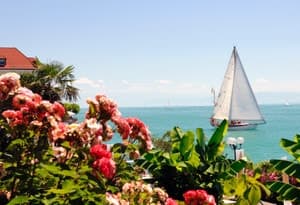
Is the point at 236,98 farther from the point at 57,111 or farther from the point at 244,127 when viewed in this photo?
the point at 57,111

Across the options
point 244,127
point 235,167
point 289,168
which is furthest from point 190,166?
point 244,127

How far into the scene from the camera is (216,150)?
6.75 metres

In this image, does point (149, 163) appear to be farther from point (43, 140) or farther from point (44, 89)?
point (44, 89)

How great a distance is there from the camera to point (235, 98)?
65.9 m

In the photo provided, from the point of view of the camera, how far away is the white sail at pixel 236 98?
63.4 meters

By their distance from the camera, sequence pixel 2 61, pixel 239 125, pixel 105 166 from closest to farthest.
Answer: pixel 105 166
pixel 2 61
pixel 239 125

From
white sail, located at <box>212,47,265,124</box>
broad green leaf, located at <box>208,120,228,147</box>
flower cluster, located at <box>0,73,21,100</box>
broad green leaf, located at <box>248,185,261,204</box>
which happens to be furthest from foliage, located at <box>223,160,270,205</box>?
white sail, located at <box>212,47,265,124</box>

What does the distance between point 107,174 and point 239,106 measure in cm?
6653

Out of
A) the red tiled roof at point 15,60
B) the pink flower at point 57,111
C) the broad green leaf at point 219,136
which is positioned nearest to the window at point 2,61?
the red tiled roof at point 15,60

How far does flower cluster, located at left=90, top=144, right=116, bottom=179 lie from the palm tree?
30.3 meters

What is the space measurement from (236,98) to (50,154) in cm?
6378

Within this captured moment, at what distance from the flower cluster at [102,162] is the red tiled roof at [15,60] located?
152ft

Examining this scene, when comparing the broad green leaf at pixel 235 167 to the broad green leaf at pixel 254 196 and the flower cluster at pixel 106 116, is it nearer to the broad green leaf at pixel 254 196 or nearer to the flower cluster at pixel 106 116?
the broad green leaf at pixel 254 196

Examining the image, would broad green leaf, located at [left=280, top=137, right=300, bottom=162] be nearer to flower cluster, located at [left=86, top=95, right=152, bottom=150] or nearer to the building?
flower cluster, located at [left=86, top=95, right=152, bottom=150]
